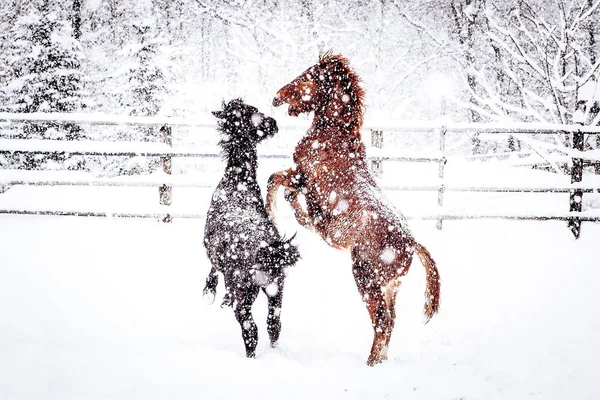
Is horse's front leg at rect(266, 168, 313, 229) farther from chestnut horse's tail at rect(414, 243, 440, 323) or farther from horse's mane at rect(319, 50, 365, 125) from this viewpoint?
chestnut horse's tail at rect(414, 243, 440, 323)

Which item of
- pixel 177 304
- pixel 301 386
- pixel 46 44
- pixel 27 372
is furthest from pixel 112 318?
pixel 46 44

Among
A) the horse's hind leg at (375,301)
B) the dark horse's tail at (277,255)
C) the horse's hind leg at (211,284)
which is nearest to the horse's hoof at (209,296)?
the horse's hind leg at (211,284)

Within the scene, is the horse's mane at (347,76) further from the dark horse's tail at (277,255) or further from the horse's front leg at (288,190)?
the dark horse's tail at (277,255)

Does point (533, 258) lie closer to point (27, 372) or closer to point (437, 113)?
point (27, 372)

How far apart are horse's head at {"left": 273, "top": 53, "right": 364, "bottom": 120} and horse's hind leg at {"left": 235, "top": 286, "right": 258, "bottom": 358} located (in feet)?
3.89

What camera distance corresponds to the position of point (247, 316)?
2.60 meters

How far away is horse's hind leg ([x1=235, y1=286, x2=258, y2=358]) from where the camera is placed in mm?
2590

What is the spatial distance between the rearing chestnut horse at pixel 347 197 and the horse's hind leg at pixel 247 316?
524 mm

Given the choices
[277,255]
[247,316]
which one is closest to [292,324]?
[247,316]

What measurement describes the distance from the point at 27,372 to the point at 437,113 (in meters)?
22.2

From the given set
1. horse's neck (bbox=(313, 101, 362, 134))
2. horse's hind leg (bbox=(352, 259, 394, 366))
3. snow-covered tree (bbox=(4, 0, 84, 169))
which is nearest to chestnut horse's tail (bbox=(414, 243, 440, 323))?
horse's hind leg (bbox=(352, 259, 394, 366))

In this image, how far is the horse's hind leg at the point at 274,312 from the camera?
2.75 metres

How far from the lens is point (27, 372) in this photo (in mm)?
2355

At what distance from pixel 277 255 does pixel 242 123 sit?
37.8 inches
